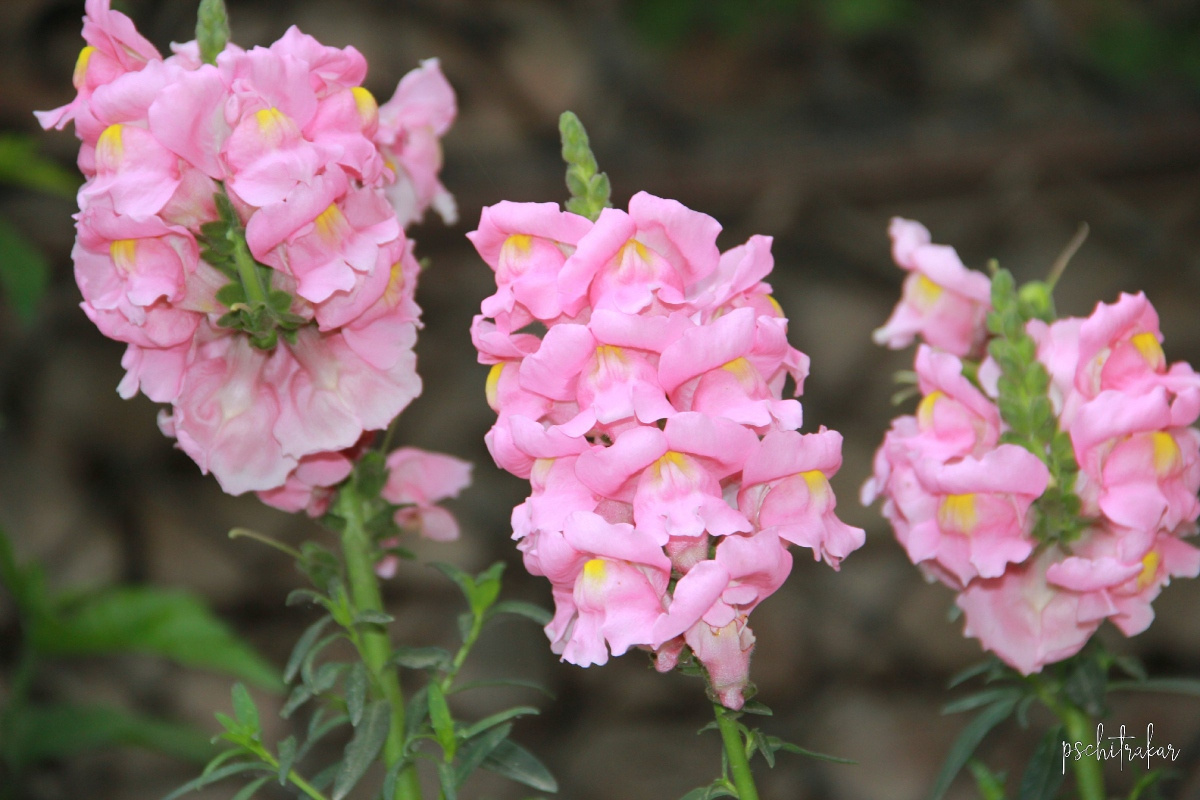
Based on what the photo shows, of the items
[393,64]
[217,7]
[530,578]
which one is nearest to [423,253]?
[393,64]

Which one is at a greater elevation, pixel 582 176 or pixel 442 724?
pixel 582 176

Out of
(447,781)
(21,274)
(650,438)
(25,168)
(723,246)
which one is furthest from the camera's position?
(723,246)

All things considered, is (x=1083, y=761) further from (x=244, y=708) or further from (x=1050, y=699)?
(x=244, y=708)

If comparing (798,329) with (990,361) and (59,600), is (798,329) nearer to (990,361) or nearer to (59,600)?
(59,600)

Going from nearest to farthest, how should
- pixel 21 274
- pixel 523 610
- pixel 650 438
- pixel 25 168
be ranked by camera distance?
pixel 650 438
pixel 523 610
pixel 21 274
pixel 25 168

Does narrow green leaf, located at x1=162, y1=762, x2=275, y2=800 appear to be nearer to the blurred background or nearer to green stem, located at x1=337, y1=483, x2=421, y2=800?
green stem, located at x1=337, y1=483, x2=421, y2=800

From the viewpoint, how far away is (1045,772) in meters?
0.83

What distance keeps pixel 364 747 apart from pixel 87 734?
0.76 m

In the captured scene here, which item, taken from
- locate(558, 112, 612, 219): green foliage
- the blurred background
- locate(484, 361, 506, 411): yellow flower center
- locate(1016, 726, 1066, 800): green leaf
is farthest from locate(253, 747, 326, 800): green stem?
the blurred background

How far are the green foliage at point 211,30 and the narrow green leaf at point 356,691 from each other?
0.39 meters

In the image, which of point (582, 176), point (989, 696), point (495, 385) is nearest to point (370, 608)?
point (495, 385)

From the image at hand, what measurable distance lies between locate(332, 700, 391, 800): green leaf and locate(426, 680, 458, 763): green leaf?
36 millimetres

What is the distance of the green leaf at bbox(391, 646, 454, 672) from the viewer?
74 centimetres

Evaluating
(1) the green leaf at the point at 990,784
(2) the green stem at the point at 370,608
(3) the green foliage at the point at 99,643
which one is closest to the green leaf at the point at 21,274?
(3) the green foliage at the point at 99,643
